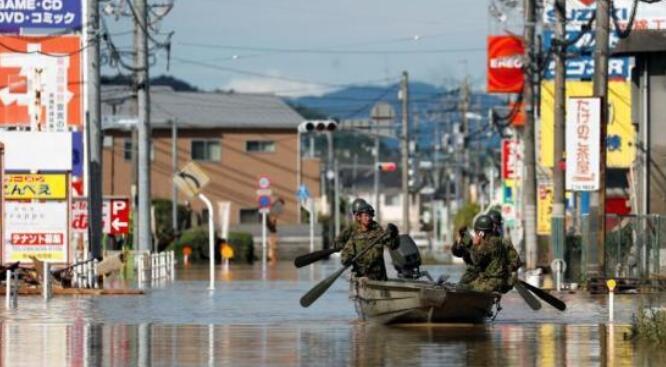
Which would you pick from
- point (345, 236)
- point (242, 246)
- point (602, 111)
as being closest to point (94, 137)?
point (602, 111)

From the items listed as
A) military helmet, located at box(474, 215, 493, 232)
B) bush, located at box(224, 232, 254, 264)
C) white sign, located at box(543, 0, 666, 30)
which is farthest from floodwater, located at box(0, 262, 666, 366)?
bush, located at box(224, 232, 254, 264)

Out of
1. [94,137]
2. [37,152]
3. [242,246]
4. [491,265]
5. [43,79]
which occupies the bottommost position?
[242,246]

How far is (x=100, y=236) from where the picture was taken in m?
41.1

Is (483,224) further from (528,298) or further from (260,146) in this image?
(260,146)

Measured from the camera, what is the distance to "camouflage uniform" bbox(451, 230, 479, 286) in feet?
83.6

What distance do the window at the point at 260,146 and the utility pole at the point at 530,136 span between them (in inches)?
1722

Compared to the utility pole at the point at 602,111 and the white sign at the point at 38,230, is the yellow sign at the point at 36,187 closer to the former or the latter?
the white sign at the point at 38,230

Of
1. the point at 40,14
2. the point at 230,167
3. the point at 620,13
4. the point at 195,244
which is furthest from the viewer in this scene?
the point at 230,167

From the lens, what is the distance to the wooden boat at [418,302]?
2419cm

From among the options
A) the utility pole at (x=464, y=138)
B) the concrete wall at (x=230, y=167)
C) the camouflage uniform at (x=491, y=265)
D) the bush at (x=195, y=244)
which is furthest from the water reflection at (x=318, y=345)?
the utility pole at (x=464, y=138)

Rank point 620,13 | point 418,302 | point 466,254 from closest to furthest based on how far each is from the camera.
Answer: point 418,302
point 466,254
point 620,13

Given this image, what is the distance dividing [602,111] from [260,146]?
5818cm

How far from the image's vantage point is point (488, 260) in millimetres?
25219

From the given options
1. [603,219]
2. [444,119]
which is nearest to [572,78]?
[603,219]
